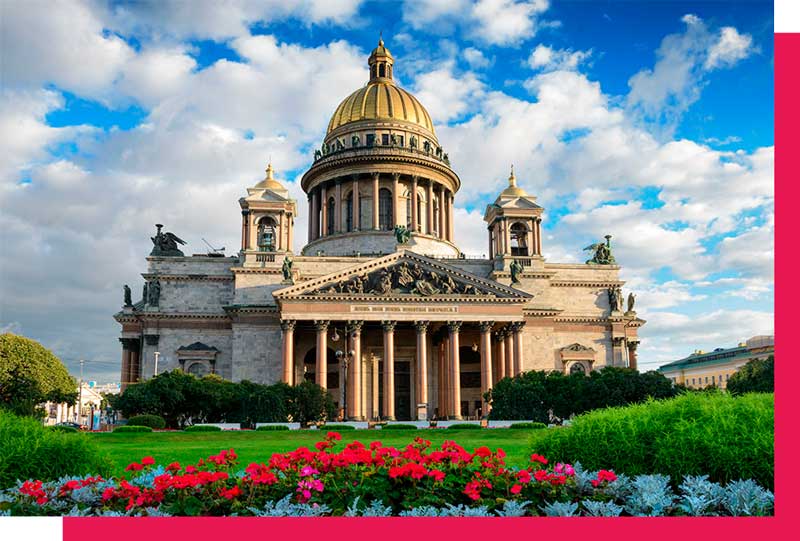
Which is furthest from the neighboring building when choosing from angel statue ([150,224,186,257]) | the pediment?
angel statue ([150,224,186,257])

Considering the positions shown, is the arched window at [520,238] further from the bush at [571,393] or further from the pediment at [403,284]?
the bush at [571,393]

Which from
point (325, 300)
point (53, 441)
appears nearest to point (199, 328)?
point (325, 300)

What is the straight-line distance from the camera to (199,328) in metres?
68.2

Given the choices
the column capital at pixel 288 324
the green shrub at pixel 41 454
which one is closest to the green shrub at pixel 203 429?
the column capital at pixel 288 324

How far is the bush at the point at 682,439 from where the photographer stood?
12.6 m

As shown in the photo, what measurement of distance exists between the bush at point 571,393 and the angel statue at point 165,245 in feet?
123

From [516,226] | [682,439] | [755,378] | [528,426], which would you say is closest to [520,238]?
[516,226]

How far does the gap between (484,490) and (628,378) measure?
3964 centimetres

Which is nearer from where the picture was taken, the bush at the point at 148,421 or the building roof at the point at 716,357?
the bush at the point at 148,421

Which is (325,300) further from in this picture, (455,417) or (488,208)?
(488,208)

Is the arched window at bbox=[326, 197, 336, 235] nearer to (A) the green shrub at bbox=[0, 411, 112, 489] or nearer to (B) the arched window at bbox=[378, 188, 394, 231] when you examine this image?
(B) the arched window at bbox=[378, 188, 394, 231]

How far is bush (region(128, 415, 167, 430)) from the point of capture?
44.3 metres

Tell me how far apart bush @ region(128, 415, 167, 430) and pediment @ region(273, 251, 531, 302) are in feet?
57.0

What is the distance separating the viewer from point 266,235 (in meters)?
70.4
